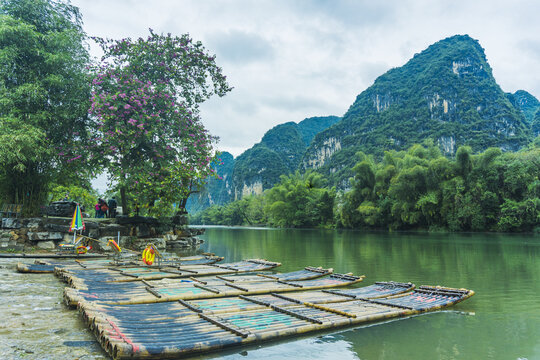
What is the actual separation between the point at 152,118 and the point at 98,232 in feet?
16.5

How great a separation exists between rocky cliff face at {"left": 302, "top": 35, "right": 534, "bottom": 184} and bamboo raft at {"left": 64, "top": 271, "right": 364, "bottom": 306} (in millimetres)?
70664

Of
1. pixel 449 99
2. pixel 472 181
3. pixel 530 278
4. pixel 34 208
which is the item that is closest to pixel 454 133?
pixel 449 99

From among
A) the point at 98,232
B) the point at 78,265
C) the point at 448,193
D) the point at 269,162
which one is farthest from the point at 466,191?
the point at 269,162

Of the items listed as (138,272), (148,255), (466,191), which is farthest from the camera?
(466,191)

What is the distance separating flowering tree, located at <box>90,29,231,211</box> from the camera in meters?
13.3

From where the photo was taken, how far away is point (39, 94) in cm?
1255

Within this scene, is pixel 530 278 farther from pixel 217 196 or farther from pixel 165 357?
pixel 217 196

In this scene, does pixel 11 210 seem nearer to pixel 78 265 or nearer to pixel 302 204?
pixel 78 265

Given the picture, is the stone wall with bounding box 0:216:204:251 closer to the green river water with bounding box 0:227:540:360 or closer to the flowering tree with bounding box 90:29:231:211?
the flowering tree with bounding box 90:29:231:211

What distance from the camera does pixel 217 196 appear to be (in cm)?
18100

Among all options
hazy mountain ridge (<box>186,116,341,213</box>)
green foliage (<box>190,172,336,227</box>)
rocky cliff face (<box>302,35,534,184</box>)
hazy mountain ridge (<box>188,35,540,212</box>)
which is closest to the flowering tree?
green foliage (<box>190,172,336,227</box>)

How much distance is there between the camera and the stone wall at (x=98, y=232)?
12211 mm

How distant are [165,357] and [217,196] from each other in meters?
179

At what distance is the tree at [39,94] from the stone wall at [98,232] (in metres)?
1.03
